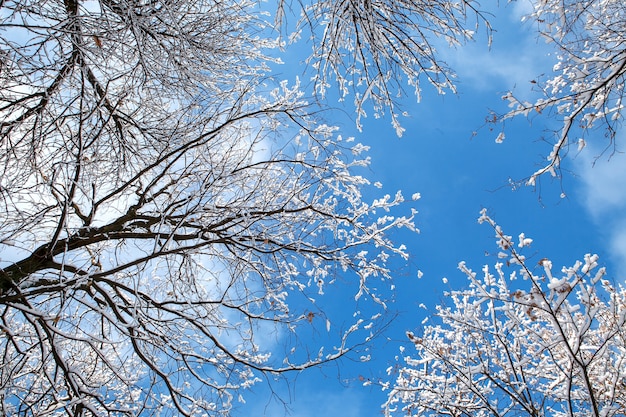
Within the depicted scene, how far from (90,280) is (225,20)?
292cm

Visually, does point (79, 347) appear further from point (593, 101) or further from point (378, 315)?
point (593, 101)

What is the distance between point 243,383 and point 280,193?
1961mm

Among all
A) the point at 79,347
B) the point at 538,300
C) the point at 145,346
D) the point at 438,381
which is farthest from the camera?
the point at 438,381

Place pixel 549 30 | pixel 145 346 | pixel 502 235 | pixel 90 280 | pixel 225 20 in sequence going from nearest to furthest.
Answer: pixel 90 280
pixel 502 235
pixel 549 30
pixel 145 346
pixel 225 20

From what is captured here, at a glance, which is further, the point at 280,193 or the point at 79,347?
the point at 79,347

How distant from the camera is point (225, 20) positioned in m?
4.52

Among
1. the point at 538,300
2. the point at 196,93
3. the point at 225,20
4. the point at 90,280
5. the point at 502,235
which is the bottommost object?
the point at 90,280

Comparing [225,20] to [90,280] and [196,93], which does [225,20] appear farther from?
[90,280]

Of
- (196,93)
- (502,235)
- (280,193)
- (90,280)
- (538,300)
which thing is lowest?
(90,280)

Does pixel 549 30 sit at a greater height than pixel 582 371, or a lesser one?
greater

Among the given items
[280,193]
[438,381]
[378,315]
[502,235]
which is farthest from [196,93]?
[438,381]

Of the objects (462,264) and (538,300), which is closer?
(538,300)

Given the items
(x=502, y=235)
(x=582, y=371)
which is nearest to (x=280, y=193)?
(x=502, y=235)

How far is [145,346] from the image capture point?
13.2ft
